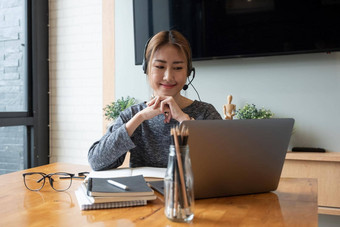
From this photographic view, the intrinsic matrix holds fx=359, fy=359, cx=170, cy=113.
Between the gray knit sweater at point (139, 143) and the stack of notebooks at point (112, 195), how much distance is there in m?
0.39

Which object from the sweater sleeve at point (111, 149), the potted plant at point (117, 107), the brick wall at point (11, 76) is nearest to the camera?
the sweater sleeve at point (111, 149)

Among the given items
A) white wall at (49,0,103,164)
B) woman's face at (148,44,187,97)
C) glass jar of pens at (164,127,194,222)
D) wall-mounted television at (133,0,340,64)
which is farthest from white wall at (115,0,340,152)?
glass jar of pens at (164,127,194,222)

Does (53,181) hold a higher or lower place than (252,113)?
lower

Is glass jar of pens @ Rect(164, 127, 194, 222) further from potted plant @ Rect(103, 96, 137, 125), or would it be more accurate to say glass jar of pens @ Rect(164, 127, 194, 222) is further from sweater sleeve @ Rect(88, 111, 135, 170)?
potted plant @ Rect(103, 96, 137, 125)

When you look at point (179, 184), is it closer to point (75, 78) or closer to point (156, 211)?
point (156, 211)

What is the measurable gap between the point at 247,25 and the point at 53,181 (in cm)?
199

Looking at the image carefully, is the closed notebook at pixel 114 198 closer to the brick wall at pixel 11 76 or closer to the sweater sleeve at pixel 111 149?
the sweater sleeve at pixel 111 149

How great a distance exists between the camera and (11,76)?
3283 millimetres

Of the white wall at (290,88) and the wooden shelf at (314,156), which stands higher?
the white wall at (290,88)

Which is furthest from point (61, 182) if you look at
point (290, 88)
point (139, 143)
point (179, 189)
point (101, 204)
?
point (290, 88)

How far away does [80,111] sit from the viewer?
351cm

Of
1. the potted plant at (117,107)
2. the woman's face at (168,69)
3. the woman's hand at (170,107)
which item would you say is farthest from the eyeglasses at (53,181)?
the potted plant at (117,107)

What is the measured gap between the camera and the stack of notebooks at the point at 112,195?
35.0 inches

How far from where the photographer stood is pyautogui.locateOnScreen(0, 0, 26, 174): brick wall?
3211mm
